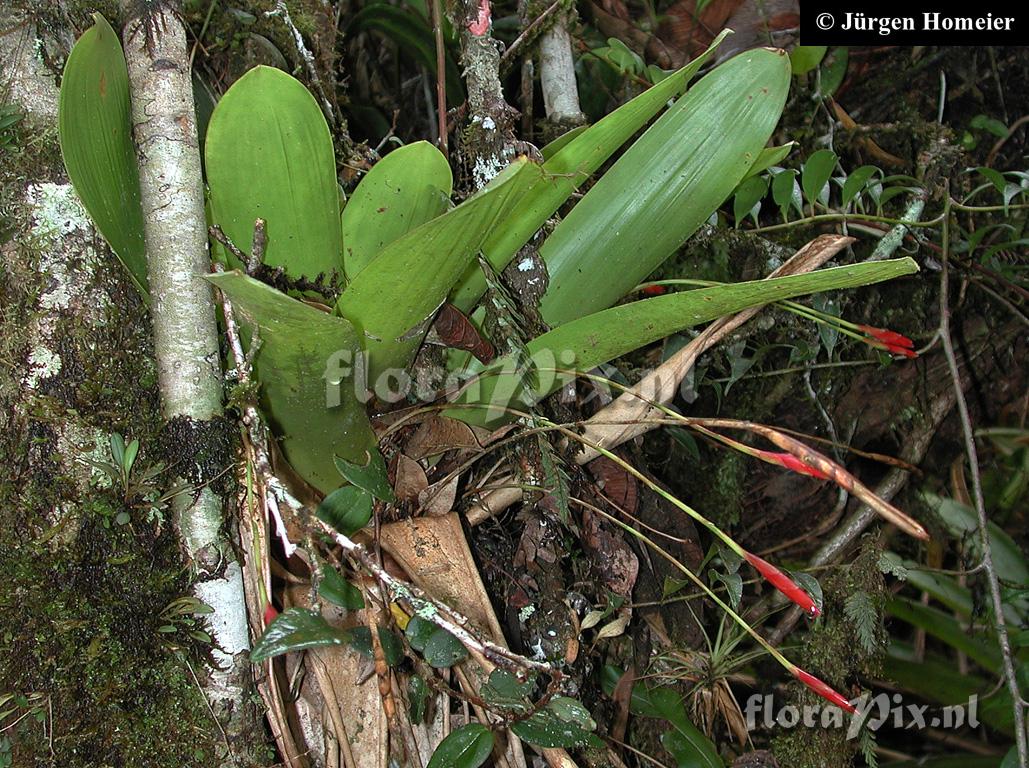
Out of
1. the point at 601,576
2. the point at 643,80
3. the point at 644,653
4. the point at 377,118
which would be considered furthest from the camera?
the point at 377,118

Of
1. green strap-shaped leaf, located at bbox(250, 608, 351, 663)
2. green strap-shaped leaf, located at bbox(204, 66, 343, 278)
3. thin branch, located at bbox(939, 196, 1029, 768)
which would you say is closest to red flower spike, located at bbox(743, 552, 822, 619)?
green strap-shaped leaf, located at bbox(250, 608, 351, 663)

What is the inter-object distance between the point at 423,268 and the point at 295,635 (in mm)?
290

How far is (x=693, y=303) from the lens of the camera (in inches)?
26.3

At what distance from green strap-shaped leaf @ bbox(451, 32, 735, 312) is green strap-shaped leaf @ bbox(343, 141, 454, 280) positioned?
0.23 feet

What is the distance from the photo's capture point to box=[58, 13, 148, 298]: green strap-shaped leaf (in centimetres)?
61

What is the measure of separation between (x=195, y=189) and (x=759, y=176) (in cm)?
75

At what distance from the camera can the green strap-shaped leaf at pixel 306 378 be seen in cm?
57

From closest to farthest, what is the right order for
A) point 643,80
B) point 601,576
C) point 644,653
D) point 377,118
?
point 601,576
point 644,653
point 643,80
point 377,118

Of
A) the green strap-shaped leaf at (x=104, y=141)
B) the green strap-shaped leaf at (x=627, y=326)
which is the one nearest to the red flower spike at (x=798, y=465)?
the green strap-shaped leaf at (x=627, y=326)

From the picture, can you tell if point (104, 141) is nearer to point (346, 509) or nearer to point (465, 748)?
point (346, 509)

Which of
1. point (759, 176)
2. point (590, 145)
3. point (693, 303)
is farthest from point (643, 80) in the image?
point (693, 303)

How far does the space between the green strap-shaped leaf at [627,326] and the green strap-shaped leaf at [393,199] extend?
0.16 m

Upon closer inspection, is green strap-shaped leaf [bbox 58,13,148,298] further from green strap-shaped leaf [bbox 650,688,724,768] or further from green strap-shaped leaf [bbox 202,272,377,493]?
green strap-shaped leaf [bbox 650,688,724,768]

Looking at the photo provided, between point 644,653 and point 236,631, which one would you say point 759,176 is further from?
point 236,631
